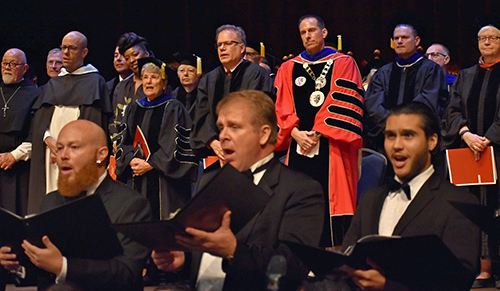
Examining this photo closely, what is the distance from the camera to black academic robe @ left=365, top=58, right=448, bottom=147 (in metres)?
6.30

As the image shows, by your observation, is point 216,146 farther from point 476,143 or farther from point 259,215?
point 259,215

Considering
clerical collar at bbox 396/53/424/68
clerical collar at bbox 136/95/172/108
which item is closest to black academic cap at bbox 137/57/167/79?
clerical collar at bbox 136/95/172/108

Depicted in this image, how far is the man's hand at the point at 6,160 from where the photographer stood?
7062 millimetres

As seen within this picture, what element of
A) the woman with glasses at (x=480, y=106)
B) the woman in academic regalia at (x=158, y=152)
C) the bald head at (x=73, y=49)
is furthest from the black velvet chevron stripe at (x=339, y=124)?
the bald head at (x=73, y=49)

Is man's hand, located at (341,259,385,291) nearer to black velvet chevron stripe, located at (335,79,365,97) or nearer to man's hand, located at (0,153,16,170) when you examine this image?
black velvet chevron stripe, located at (335,79,365,97)

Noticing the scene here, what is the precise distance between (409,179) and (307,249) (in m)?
0.90

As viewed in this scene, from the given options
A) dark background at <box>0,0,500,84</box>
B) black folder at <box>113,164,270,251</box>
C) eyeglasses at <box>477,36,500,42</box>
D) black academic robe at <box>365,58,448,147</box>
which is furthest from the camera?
dark background at <box>0,0,500,84</box>

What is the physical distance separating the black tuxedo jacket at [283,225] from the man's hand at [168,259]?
0.21 m

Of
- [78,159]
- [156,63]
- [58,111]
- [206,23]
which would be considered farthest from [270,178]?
[206,23]

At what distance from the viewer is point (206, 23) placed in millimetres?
10719

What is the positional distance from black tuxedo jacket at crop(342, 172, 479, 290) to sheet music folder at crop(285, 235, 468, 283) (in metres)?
0.06

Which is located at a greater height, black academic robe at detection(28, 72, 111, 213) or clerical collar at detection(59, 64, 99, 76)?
clerical collar at detection(59, 64, 99, 76)

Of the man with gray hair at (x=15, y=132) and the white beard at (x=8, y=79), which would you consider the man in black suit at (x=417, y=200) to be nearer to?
the man with gray hair at (x=15, y=132)

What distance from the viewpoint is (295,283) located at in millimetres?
2918
